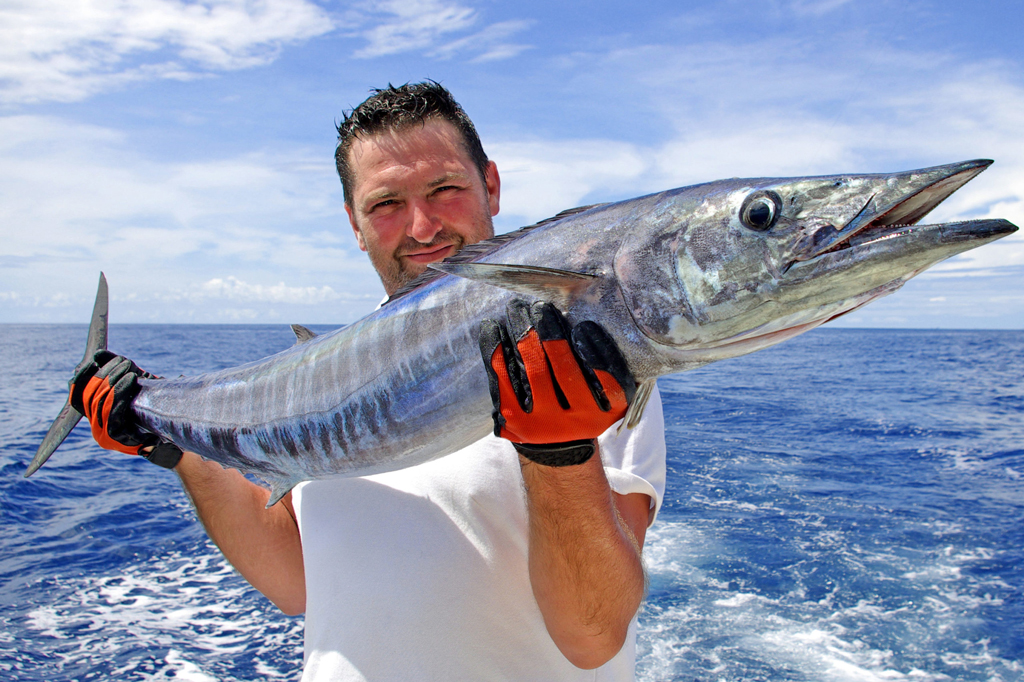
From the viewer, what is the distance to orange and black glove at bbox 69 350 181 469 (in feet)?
8.68

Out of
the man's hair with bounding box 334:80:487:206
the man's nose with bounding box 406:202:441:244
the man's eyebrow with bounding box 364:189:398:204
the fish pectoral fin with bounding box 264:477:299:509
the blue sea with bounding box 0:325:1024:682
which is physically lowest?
the blue sea with bounding box 0:325:1024:682

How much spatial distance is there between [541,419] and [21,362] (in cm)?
3863

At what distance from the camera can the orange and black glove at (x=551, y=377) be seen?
1513 millimetres

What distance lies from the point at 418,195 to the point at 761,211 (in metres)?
1.53

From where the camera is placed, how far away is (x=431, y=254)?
2504 millimetres

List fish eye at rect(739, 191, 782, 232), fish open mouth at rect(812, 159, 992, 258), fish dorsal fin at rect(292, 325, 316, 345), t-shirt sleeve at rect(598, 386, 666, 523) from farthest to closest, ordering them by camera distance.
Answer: fish dorsal fin at rect(292, 325, 316, 345) < t-shirt sleeve at rect(598, 386, 666, 523) < fish eye at rect(739, 191, 782, 232) < fish open mouth at rect(812, 159, 992, 258)

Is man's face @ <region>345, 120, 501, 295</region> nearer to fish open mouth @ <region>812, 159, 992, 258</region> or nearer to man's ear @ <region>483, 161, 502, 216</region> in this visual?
man's ear @ <region>483, 161, 502, 216</region>

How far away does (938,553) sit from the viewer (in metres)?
6.77

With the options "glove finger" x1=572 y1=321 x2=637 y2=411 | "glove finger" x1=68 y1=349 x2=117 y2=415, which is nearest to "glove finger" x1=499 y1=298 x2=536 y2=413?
"glove finger" x1=572 y1=321 x2=637 y2=411

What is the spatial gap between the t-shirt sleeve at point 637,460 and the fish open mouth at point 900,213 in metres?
1.01

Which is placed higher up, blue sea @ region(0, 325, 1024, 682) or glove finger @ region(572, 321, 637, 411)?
glove finger @ region(572, 321, 637, 411)

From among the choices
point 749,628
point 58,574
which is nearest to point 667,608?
point 749,628

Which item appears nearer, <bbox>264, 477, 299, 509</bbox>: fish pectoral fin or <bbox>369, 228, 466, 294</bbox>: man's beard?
<bbox>264, 477, 299, 509</bbox>: fish pectoral fin

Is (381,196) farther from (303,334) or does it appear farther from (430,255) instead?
(303,334)
